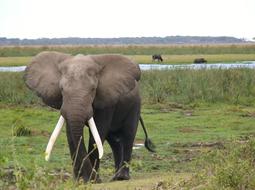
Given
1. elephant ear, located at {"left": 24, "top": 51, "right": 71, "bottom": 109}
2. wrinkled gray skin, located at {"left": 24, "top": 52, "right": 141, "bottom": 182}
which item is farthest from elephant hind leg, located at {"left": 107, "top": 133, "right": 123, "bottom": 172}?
elephant ear, located at {"left": 24, "top": 51, "right": 71, "bottom": 109}

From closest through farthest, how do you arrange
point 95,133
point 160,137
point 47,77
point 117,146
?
point 95,133, point 47,77, point 117,146, point 160,137

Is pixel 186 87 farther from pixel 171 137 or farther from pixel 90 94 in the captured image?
pixel 90 94

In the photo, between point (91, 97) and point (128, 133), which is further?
point (128, 133)

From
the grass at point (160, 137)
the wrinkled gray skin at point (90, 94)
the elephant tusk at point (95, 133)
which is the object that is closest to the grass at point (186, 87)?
the grass at point (160, 137)

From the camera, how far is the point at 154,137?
15203 mm

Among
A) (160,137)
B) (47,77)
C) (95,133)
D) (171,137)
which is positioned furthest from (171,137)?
(95,133)

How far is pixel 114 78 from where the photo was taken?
32.9ft

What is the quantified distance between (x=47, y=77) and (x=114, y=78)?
908 mm

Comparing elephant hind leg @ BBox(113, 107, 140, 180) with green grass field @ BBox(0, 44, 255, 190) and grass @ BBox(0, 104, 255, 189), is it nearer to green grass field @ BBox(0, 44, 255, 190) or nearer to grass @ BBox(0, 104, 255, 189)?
green grass field @ BBox(0, 44, 255, 190)

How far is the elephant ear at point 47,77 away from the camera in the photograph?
9.67 metres

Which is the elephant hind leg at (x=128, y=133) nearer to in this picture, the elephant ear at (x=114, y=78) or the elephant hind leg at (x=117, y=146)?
the elephant hind leg at (x=117, y=146)

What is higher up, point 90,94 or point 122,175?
point 90,94

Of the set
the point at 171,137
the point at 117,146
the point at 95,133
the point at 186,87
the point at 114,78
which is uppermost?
the point at 114,78

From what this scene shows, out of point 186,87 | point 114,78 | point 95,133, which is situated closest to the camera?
point 95,133
